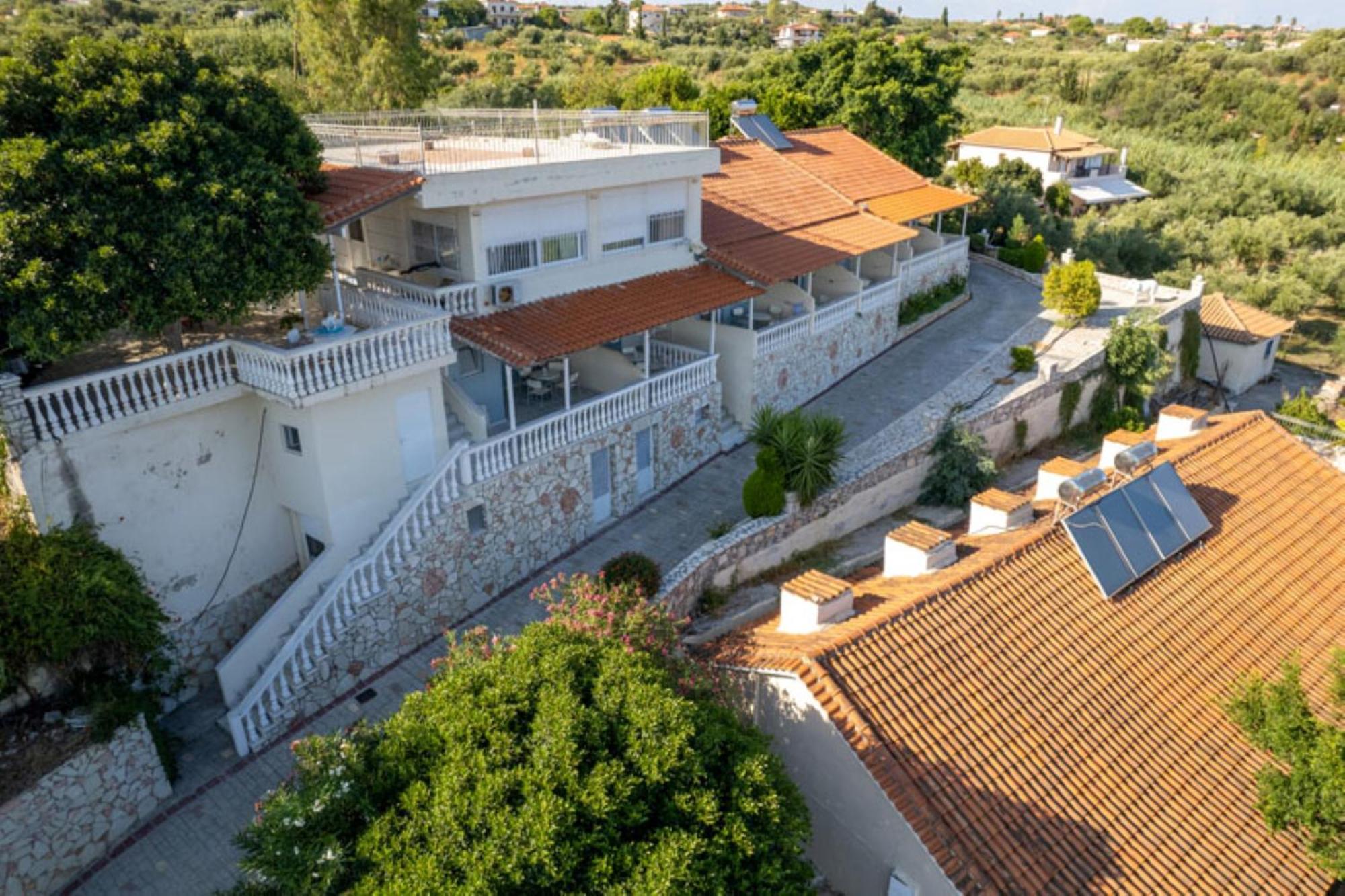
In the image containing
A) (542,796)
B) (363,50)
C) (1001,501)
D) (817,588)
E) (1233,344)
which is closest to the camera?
(542,796)

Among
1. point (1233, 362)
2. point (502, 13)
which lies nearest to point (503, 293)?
point (1233, 362)

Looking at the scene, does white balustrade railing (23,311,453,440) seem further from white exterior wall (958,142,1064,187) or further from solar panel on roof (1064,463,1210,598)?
white exterior wall (958,142,1064,187)

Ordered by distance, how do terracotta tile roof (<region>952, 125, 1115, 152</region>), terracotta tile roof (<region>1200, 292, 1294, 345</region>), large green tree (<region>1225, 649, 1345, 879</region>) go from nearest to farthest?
large green tree (<region>1225, 649, 1345, 879</region>) < terracotta tile roof (<region>1200, 292, 1294, 345</region>) < terracotta tile roof (<region>952, 125, 1115, 152</region>)

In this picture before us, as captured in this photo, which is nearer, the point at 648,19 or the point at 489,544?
the point at 489,544

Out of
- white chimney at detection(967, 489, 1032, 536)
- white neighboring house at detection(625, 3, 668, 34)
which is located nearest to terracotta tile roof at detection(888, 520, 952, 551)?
white chimney at detection(967, 489, 1032, 536)

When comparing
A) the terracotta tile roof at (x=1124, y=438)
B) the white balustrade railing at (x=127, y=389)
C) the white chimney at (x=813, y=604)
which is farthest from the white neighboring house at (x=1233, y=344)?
the white balustrade railing at (x=127, y=389)

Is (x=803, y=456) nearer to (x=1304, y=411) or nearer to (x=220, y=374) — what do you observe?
(x=220, y=374)

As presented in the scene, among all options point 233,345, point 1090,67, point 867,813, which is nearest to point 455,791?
point 867,813

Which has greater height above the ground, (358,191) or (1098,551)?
(358,191)
